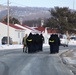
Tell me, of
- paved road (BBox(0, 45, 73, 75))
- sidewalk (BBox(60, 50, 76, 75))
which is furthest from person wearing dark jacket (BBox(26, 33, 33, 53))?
paved road (BBox(0, 45, 73, 75))

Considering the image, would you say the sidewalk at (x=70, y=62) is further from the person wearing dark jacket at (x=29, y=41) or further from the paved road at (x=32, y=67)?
the person wearing dark jacket at (x=29, y=41)

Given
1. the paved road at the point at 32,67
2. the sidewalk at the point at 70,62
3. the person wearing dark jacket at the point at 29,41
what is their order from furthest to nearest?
the person wearing dark jacket at the point at 29,41 < the sidewalk at the point at 70,62 < the paved road at the point at 32,67

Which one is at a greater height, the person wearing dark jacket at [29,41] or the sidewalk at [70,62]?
the person wearing dark jacket at [29,41]

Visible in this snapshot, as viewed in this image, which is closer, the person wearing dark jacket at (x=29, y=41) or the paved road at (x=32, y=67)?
the paved road at (x=32, y=67)

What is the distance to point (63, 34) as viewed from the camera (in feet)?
349

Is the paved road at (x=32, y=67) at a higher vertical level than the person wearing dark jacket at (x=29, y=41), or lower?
lower

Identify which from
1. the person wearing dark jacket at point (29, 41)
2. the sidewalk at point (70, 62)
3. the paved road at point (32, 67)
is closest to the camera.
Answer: the paved road at point (32, 67)

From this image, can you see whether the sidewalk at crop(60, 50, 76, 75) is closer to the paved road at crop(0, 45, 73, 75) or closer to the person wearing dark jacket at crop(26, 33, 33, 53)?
the paved road at crop(0, 45, 73, 75)

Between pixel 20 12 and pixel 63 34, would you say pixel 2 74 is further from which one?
pixel 20 12

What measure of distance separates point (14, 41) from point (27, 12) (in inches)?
4076

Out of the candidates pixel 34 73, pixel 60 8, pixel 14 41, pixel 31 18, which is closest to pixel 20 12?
pixel 31 18

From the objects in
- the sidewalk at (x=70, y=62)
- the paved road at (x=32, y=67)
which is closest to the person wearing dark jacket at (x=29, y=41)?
the sidewalk at (x=70, y=62)

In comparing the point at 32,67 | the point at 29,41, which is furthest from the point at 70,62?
the point at 29,41

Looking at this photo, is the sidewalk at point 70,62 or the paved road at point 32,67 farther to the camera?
the sidewalk at point 70,62
